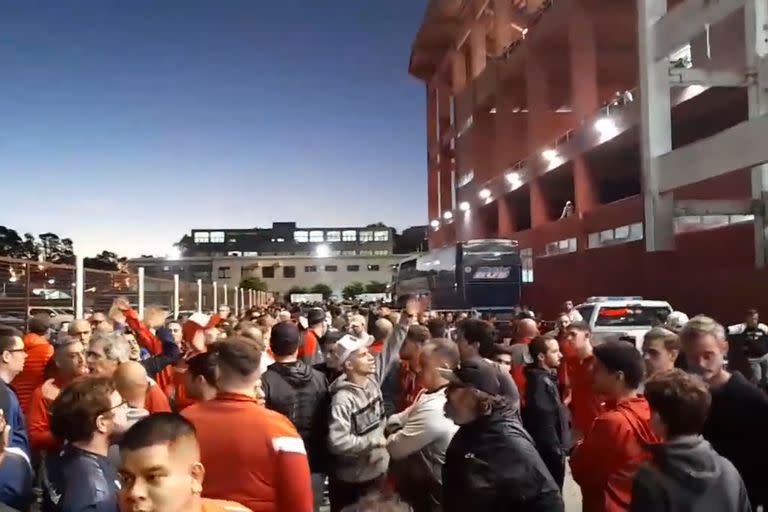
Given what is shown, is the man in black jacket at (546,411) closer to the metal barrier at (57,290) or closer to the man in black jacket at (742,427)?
the man in black jacket at (742,427)

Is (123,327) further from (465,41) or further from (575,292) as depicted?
(465,41)

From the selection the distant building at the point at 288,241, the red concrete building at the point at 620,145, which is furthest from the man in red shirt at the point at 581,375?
the distant building at the point at 288,241

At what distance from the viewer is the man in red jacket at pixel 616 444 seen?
369 centimetres

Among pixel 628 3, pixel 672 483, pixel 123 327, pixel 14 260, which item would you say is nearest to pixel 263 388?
pixel 672 483

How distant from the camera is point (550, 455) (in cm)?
639

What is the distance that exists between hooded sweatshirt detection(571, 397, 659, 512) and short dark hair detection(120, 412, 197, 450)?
213 centimetres

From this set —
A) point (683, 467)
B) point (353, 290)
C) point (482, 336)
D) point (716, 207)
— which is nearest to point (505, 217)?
point (716, 207)

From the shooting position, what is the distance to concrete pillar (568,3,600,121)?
33656 mm

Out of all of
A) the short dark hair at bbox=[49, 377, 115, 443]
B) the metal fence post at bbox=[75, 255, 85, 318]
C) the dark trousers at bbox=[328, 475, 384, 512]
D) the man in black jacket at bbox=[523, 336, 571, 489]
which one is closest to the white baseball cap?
the dark trousers at bbox=[328, 475, 384, 512]

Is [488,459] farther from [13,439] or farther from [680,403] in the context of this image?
[13,439]

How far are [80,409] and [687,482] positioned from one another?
8.63 ft

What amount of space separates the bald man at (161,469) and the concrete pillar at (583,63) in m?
32.9

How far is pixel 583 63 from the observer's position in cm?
3409

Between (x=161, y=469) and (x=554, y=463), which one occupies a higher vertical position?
(x=161, y=469)
